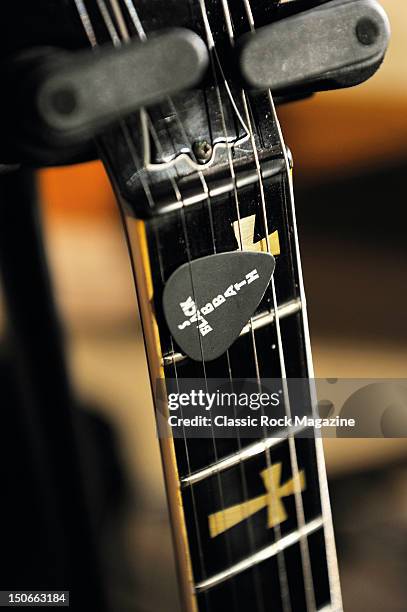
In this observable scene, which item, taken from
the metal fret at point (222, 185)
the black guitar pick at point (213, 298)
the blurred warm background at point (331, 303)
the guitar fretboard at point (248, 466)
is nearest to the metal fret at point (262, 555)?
the guitar fretboard at point (248, 466)

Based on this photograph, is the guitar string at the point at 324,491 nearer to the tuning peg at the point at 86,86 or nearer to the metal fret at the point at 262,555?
the metal fret at the point at 262,555

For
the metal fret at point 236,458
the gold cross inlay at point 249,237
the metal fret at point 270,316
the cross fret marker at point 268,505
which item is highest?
the gold cross inlay at point 249,237

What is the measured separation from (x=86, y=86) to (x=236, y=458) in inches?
11.6

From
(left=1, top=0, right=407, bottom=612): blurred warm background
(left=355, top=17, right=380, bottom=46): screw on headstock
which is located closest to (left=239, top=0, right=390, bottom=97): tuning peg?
(left=355, top=17, right=380, bottom=46): screw on headstock

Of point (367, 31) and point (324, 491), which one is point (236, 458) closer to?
point (324, 491)

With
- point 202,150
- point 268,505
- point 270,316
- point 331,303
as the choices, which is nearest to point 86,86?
point 202,150

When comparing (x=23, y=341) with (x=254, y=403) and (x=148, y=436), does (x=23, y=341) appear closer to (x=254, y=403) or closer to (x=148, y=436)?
(x=254, y=403)

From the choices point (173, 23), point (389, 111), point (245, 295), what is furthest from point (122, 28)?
point (389, 111)

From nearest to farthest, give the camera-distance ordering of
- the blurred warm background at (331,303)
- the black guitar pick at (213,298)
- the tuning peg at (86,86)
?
the tuning peg at (86,86)
the black guitar pick at (213,298)
the blurred warm background at (331,303)

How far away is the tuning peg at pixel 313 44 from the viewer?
1.50 ft

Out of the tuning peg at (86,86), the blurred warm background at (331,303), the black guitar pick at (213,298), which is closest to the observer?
the tuning peg at (86,86)

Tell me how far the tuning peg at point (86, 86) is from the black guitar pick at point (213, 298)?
12cm

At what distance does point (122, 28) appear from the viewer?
45cm

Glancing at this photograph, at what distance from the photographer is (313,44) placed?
1.54 ft
